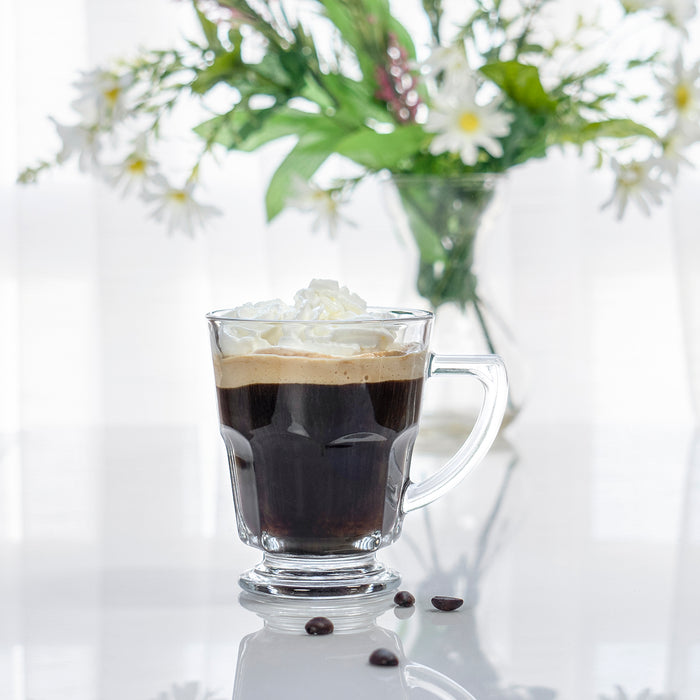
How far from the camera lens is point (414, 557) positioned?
0.97 m

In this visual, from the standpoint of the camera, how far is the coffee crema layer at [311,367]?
0.81 meters

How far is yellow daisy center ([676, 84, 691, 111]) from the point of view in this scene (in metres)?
1.28

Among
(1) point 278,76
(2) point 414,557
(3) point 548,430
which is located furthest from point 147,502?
(3) point 548,430

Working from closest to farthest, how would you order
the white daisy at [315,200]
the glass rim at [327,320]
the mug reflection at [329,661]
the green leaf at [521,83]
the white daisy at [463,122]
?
the mug reflection at [329,661]
the glass rim at [327,320]
the white daisy at [463,122]
the green leaf at [521,83]
the white daisy at [315,200]

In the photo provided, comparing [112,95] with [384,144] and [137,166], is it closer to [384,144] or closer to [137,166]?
[137,166]

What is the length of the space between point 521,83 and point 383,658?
0.85 metres

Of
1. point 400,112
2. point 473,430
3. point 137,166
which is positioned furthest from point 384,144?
point 473,430

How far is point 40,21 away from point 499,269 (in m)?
1.09

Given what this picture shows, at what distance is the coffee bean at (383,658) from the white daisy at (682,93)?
2.60ft

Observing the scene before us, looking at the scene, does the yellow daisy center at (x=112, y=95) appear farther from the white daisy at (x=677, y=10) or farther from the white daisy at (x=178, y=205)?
the white daisy at (x=677, y=10)

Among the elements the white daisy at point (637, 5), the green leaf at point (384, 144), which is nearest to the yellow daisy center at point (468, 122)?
the green leaf at point (384, 144)

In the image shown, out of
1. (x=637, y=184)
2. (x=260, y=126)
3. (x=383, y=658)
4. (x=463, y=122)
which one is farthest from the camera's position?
(x=260, y=126)

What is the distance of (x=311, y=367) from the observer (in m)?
0.81

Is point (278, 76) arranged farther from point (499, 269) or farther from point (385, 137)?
point (499, 269)
